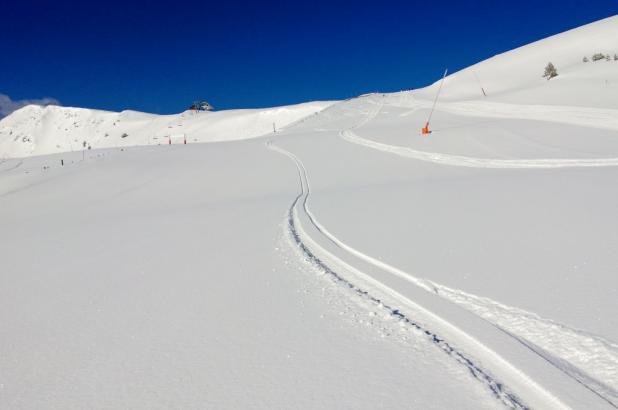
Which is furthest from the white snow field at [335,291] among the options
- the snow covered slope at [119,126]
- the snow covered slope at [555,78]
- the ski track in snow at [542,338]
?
the snow covered slope at [119,126]

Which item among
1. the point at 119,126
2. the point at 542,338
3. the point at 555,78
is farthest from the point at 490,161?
the point at 119,126

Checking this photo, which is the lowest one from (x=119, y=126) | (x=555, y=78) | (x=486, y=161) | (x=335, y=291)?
(x=335, y=291)

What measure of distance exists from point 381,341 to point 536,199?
15.6ft

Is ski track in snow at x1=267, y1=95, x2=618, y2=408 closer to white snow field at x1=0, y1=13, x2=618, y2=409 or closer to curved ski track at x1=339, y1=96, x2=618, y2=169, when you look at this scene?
white snow field at x1=0, y1=13, x2=618, y2=409

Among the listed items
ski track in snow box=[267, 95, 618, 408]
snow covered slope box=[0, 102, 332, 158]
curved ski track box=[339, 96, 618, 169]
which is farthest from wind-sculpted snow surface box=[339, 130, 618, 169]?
snow covered slope box=[0, 102, 332, 158]

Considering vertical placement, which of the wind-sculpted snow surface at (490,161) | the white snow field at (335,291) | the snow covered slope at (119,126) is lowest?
the white snow field at (335,291)

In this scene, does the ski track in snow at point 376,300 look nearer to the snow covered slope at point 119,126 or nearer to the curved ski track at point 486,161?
the curved ski track at point 486,161

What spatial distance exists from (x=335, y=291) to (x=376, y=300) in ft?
1.47

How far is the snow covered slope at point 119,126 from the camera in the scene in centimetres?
4822

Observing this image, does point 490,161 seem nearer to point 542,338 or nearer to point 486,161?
point 486,161

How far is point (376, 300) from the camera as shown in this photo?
3945 mm

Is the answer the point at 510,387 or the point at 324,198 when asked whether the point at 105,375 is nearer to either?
the point at 510,387

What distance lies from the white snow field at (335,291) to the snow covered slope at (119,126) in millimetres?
37124

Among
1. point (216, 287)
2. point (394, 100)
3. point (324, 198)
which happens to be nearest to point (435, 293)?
point (216, 287)
